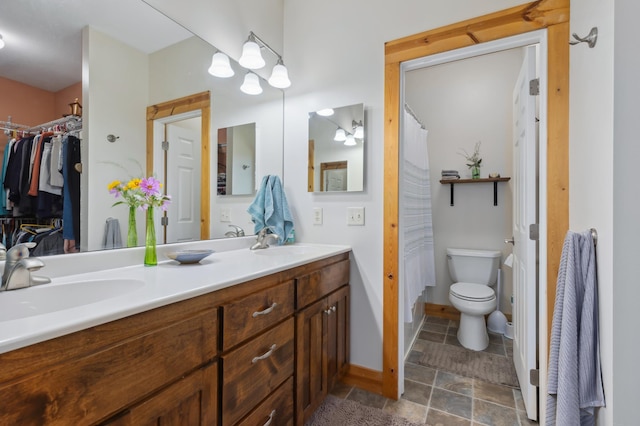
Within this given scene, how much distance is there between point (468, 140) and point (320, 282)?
230 cm

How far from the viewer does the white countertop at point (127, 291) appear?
0.58m

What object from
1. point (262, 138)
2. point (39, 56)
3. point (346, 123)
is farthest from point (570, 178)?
point (39, 56)

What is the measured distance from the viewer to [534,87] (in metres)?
1.59

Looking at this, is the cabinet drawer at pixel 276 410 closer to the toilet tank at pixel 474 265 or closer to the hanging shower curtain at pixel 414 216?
the hanging shower curtain at pixel 414 216

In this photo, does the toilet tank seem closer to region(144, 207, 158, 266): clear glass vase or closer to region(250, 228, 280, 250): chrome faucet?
region(250, 228, 280, 250): chrome faucet

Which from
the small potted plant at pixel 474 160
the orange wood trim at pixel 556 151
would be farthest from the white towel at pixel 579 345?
the small potted plant at pixel 474 160

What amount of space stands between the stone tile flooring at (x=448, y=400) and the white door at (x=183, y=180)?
4.35 ft

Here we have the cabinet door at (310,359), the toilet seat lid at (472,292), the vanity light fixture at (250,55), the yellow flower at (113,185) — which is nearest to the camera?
the yellow flower at (113,185)

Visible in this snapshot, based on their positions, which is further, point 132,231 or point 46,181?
point 132,231

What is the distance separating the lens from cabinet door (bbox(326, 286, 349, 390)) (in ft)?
5.49

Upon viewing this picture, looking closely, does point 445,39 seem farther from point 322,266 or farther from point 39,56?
point 39,56

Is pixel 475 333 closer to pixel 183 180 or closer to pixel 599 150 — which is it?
pixel 599 150

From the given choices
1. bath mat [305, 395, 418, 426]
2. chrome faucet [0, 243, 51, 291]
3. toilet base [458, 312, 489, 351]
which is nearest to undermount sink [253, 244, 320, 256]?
bath mat [305, 395, 418, 426]

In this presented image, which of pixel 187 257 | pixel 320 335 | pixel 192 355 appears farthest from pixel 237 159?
pixel 192 355
